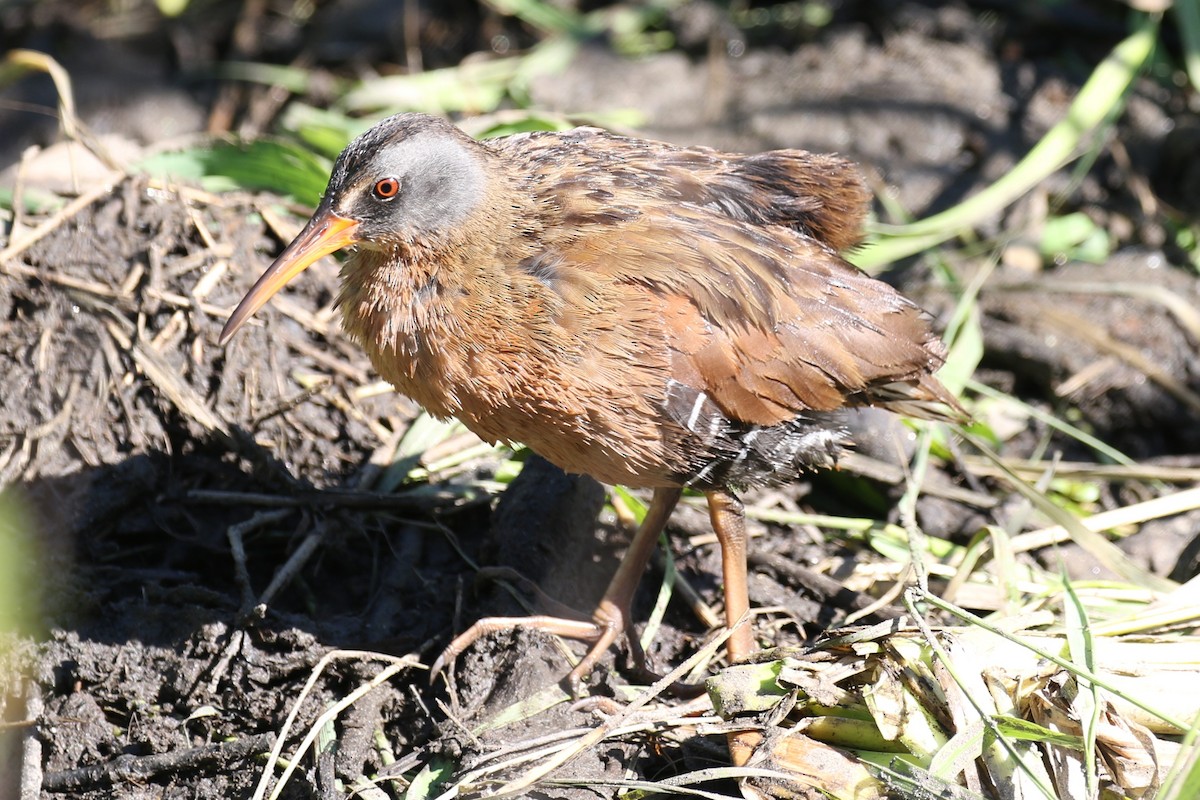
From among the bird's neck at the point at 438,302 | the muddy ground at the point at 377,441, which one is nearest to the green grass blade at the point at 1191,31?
the muddy ground at the point at 377,441

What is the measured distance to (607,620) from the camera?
154 inches

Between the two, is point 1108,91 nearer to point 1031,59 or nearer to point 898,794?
point 1031,59

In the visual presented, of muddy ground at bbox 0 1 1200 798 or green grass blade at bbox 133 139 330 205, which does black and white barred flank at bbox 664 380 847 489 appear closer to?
muddy ground at bbox 0 1 1200 798

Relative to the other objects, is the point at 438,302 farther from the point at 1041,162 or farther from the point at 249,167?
the point at 1041,162

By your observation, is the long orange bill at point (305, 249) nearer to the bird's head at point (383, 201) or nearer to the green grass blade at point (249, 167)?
the bird's head at point (383, 201)

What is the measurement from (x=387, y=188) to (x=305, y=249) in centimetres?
29

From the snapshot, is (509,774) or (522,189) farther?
(522,189)

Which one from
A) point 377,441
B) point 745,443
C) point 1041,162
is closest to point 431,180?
point 745,443

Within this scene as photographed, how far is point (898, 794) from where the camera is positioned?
320 cm

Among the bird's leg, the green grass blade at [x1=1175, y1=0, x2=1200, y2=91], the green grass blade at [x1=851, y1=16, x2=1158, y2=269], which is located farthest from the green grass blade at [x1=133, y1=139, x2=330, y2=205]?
the green grass blade at [x1=1175, y1=0, x2=1200, y2=91]

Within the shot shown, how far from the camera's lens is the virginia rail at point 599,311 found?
3406 mm

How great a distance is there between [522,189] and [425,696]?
1.53 m

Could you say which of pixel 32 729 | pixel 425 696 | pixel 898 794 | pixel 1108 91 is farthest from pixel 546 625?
pixel 1108 91

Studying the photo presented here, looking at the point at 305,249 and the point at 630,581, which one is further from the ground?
the point at 305,249
